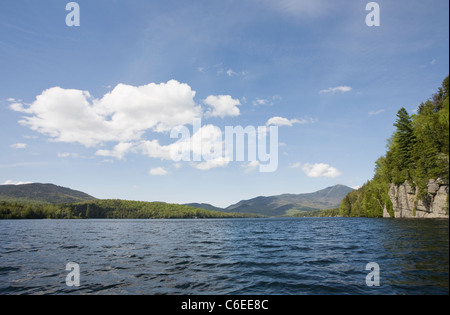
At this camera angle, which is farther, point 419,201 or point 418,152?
point 419,201

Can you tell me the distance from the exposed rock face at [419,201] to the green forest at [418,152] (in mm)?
1990

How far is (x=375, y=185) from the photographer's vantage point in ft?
368

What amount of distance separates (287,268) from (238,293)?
6.95 meters

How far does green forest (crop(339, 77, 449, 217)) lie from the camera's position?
58188mm

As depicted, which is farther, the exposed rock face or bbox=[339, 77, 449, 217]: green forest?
the exposed rock face

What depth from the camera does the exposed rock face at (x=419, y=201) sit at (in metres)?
65.1

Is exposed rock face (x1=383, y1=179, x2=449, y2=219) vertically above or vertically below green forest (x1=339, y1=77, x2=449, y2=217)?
below

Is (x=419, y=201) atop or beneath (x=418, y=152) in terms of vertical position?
beneath

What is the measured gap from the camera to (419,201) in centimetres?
7638

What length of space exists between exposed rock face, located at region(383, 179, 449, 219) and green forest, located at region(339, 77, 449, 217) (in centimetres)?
199

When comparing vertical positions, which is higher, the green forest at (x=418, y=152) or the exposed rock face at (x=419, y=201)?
the green forest at (x=418, y=152)

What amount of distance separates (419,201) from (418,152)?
16.9 metres
